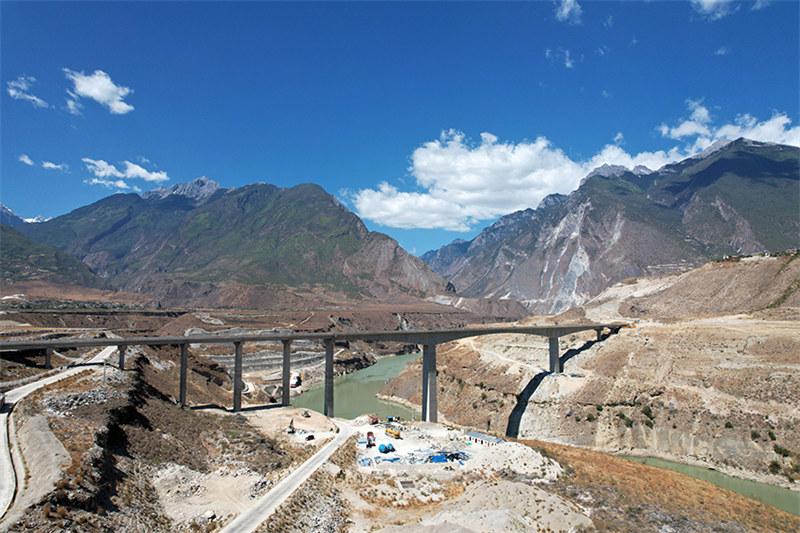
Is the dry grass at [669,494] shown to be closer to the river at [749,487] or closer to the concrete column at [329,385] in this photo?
the river at [749,487]

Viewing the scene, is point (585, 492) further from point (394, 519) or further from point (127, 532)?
point (127, 532)

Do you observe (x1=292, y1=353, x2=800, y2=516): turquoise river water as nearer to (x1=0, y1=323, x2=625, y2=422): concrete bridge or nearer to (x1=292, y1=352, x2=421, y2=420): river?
(x1=292, y1=352, x2=421, y2=420): river

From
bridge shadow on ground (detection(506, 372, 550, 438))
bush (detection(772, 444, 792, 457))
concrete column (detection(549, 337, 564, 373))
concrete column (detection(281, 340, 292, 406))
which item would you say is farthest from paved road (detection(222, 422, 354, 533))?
concrete column (detection(549, 337, 564, 373))

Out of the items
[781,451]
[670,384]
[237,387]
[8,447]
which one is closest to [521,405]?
[670,384]

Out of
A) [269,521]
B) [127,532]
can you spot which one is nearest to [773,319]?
[269,521]

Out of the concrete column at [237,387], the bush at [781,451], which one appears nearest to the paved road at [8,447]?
the concrete column at [237,387]

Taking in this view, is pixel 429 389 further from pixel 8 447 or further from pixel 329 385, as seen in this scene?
pixel 8 447
